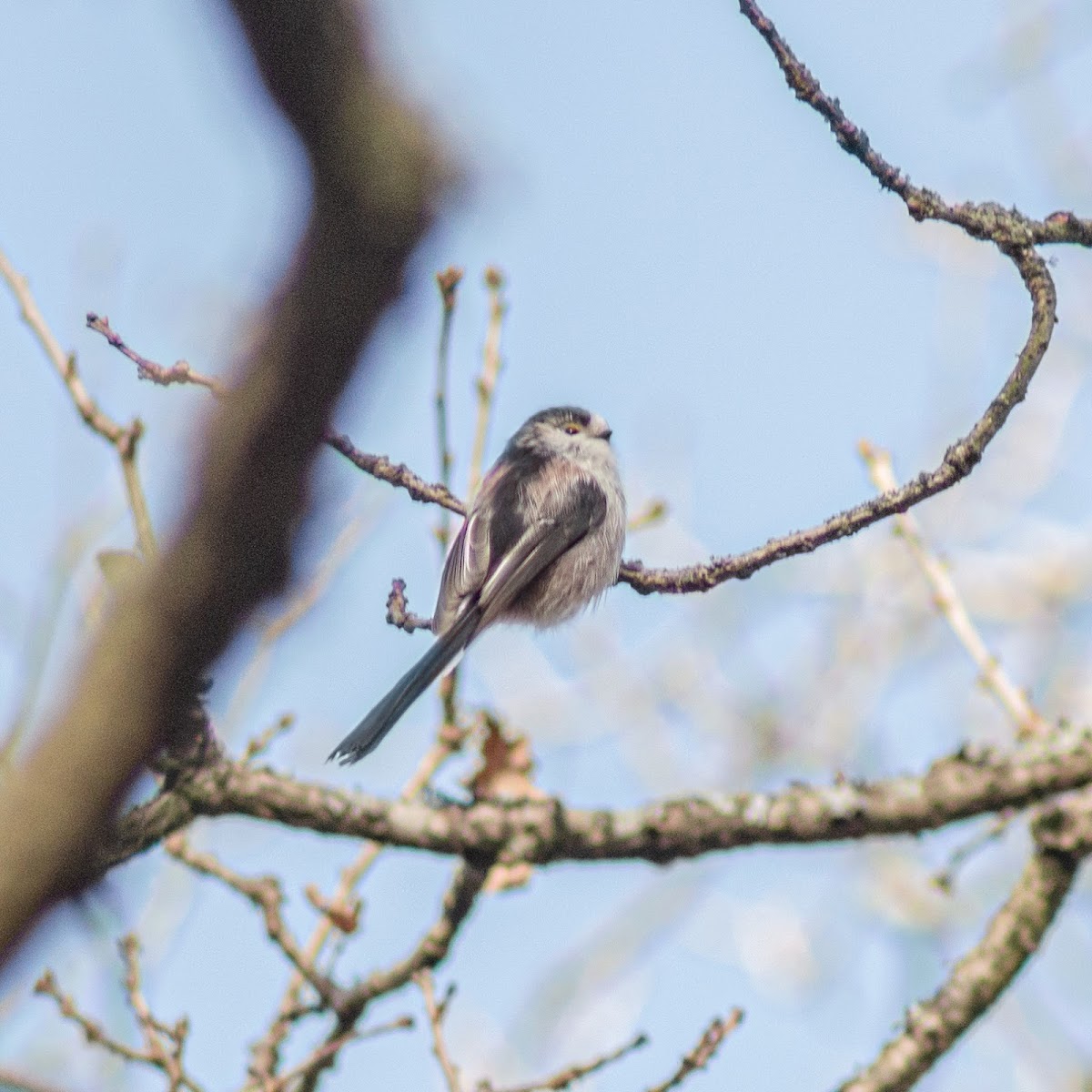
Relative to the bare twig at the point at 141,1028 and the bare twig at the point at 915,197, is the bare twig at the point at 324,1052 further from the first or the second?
the bare twig at the point at 915,197

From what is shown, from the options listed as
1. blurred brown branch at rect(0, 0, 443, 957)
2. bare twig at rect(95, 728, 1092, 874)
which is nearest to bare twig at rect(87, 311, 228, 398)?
bare twig at rect(95, 728, 1092, 874)

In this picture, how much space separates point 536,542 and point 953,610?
1579 mm

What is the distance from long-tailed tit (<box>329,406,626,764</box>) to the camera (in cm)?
505

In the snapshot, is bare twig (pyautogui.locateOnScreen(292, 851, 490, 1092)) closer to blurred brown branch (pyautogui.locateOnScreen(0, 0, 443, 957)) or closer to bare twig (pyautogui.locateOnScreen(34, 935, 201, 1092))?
bare twig (pyautogui.locateOnScreen(34, 935, 201, 1092))

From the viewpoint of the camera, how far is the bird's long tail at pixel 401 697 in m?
4.00

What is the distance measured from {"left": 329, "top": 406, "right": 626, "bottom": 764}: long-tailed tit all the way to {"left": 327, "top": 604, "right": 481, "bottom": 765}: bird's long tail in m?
0.01

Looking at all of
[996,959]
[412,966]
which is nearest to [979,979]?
[996,959]

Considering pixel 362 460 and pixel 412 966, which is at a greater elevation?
pixel 362 460

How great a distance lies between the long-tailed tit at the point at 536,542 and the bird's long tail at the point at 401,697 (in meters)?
0.01

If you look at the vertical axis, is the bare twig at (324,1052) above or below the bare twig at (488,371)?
below

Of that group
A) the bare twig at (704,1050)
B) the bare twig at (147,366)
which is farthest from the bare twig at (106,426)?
the bare twig at (704,1050)

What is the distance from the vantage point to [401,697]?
4.27m

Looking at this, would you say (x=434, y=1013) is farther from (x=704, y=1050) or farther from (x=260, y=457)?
(x=260, y=457)

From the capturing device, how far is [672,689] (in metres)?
8.53
